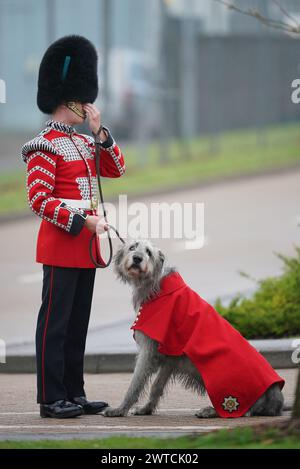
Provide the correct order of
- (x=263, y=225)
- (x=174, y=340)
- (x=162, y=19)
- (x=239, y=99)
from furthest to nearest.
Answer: (x=239, y=99) → (x=162, y=19) → (x=263, y=225) → (x=174, y=340)

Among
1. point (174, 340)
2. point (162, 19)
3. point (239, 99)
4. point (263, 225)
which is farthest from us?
point (239, 99)

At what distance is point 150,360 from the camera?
26.2 ft

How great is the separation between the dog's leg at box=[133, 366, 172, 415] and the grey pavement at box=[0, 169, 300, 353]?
2.39 meters

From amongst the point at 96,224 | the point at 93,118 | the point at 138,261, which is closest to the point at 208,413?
the point at 138,261

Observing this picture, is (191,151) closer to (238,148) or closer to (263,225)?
(238,148)

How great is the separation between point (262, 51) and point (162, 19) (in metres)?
2.74

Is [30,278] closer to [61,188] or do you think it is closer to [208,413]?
[61,188]

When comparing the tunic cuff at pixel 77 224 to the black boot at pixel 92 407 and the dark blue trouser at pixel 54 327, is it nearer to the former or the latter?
the dark blue trouser at pixel 54 327

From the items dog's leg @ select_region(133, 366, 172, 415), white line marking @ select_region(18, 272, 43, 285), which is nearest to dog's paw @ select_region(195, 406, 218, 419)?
dog's leg @ select_region(133, 366, 172, 415)

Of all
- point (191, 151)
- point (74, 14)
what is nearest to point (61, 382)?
point (191, 151)

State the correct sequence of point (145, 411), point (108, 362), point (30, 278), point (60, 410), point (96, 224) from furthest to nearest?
point (30, 278) < point (108, 362) < point (145, 411) < point (60, 410) < point (96, 224)

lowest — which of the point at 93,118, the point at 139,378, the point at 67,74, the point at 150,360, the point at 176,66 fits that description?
the point at 139,378

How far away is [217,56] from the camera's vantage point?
30547mm

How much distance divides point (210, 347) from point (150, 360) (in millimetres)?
412
